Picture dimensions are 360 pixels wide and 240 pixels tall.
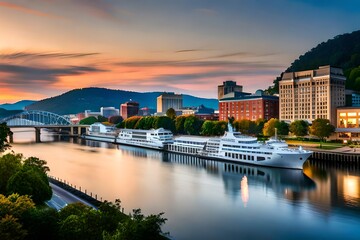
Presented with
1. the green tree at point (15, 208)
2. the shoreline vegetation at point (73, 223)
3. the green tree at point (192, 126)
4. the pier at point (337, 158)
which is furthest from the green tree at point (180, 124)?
the green tree at point (15, 208)

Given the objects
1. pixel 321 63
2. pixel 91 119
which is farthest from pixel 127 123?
pixel 321 63

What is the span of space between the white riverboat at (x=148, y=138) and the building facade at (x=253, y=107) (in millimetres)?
37587

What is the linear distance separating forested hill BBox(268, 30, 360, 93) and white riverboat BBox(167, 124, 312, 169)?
65.6m

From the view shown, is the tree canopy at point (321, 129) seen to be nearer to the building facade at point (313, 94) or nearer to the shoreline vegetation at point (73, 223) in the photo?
the building facade at point (313, 94)

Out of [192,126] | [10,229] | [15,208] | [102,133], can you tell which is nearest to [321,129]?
[192,126]

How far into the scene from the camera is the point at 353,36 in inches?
5896

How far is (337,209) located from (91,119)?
17690 cm

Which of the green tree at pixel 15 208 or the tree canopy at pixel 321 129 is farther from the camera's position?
the tree canopy at pixel 321 129

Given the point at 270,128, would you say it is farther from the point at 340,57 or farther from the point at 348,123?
the point at 340,57

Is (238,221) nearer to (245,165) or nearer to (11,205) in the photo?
(11,205)

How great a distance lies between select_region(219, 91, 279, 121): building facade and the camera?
109500 millimetres

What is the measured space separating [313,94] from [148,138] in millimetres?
46610

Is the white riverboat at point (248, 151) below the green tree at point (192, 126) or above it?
below

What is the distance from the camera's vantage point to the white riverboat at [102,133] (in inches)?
4275
